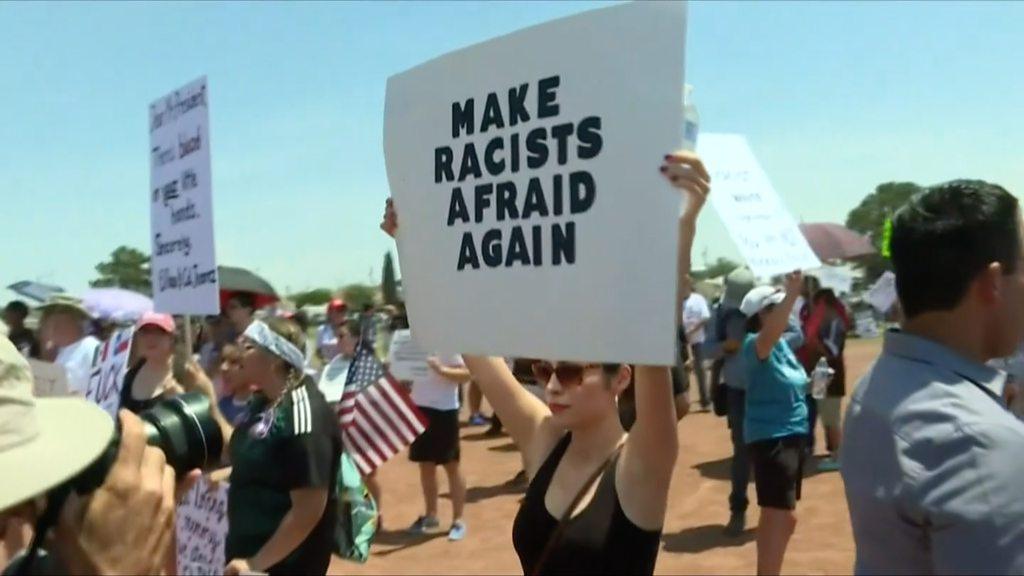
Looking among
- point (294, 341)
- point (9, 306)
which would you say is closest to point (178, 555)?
point (294, 341)

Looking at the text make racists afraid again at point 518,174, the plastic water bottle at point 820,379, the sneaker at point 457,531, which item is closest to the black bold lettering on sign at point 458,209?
the text make racists afraid again at point 518,174

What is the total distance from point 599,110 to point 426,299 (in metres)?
0.71

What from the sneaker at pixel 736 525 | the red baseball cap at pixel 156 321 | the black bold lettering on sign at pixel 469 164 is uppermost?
the black bold lettering on sign at pixel 469 164

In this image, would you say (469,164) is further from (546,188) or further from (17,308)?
(17,308)

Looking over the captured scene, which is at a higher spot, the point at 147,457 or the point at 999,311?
the point at 999,311

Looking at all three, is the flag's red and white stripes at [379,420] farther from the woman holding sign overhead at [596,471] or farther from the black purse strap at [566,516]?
the black purse strap at [566,516]

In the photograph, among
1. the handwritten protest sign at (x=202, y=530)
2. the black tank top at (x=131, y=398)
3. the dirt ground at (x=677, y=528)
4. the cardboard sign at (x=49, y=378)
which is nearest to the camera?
the handwritten protest sign at (x=202, y=530)

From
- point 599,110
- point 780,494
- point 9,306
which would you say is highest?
point 599,110

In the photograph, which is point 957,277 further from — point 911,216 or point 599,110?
point 599,110

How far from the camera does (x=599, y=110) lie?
207 centimetres

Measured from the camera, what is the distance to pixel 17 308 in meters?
10.4

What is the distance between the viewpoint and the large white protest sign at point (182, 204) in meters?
4.88

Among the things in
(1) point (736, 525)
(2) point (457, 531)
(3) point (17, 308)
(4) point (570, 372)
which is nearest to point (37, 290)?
(3) point (17, 308)

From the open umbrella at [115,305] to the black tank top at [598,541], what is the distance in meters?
10.4
